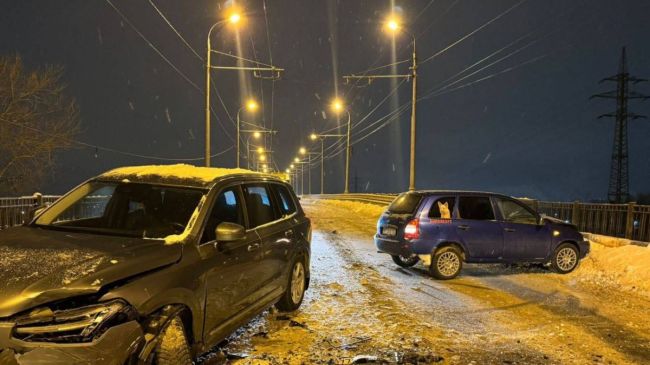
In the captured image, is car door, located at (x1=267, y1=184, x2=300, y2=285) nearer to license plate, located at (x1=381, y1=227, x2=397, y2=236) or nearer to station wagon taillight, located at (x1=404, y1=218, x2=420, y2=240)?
station wagon taillight, located at (x1=404, y1=218, x2=420, y2=240)

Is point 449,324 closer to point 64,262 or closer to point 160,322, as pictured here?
point 160,322

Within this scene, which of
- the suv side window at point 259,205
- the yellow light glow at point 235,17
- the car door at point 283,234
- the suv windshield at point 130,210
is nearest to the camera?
the suv windshield at point 130,210

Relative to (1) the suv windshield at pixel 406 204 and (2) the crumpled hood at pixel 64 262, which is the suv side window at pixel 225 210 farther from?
(1) the suv windshield at pixel 406 204

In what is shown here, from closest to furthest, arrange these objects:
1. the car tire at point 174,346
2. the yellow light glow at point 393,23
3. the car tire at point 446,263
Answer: the car tire at point 174,346, the car tire at point 446,263, the yellow light glow at point 393,23

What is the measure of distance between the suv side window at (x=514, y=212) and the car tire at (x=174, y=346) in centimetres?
761

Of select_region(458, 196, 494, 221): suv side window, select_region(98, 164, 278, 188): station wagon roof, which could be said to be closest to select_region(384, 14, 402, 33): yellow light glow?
select_region(458, 196, 494, 221): suv side window

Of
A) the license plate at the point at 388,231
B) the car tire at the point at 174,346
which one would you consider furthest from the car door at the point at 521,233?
the car tire at the point at 174,346

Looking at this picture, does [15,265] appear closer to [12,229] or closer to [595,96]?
[12,229]

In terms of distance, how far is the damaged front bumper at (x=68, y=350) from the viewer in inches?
116

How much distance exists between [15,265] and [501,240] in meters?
8.33

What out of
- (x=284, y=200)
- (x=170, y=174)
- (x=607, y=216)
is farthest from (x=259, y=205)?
(x=607, y=216)

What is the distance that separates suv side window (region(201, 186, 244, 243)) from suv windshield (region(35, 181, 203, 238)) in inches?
8.4

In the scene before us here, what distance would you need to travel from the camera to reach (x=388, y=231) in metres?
10.2

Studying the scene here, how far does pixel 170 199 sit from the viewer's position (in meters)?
4.96
